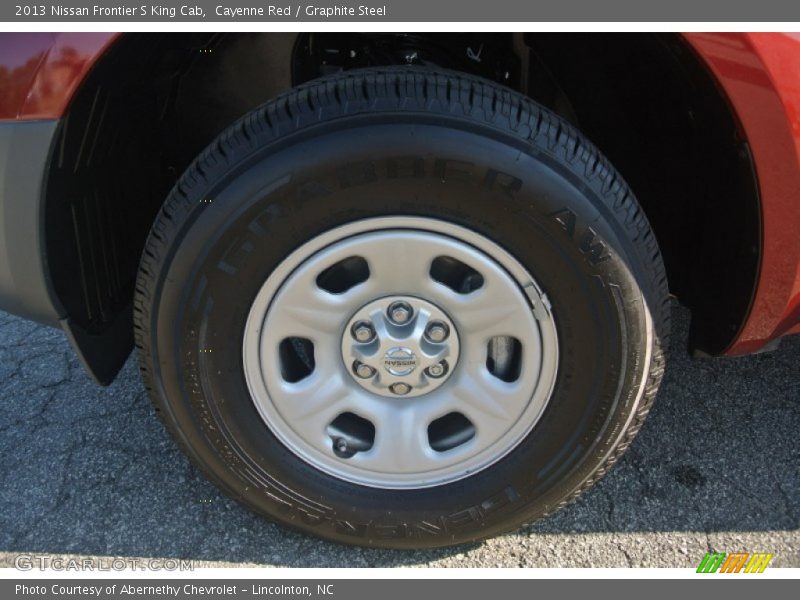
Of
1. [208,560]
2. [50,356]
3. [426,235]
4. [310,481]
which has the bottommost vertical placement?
[50,356]

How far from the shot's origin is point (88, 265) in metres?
1.61

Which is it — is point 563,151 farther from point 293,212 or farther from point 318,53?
point 318,53

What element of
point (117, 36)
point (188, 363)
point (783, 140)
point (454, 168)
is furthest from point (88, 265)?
point (783, 140)

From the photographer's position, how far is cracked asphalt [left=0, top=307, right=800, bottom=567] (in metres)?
1.65

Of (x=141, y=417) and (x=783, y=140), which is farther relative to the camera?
(x=141, y=417)

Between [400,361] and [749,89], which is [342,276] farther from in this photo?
[749,89]

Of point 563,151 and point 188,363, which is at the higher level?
point 563,151

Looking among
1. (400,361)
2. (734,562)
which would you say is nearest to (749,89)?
(400,361)

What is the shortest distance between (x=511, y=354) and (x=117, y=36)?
104 cm

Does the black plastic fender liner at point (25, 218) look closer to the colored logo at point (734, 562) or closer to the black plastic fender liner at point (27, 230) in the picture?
the black plastic fender liner at point (27, 230)

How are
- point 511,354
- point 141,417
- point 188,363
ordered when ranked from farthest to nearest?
1. point 141,417
2. point 511,354
3. point 188,363

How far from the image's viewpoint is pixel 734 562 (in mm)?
1615
